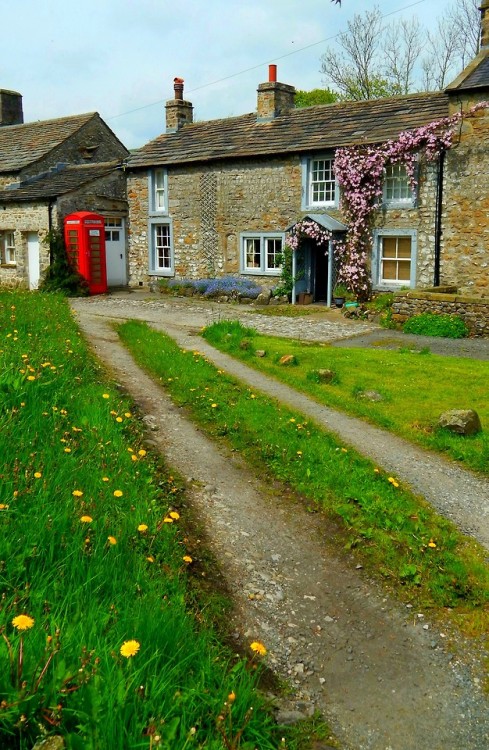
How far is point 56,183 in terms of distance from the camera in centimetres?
2967

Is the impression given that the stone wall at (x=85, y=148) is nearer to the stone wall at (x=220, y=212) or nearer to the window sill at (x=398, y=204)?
the stone wall at (x=220, y=212)

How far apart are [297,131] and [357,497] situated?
2196 cm

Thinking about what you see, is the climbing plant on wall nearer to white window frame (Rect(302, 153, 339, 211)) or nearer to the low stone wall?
white window frame (Rect(302, 153, 339, 211))

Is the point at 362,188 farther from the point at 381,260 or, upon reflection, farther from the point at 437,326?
the point at 437,326

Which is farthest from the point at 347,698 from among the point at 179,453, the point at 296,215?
the point at 296,215

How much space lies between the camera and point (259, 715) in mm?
3533

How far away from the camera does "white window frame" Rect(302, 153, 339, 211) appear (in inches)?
963

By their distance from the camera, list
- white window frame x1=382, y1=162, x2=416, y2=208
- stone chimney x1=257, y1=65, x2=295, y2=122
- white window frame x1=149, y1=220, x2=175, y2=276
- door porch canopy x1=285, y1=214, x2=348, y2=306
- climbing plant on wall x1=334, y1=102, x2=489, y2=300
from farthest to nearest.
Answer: white window frame x1=149, y1=220, x2=175, y2=276, stone chimney x1=257, y1=65, x2=295, y2=122, door porch canopy x1=285, y1=214, x2=348, y2=306, white window frame x1=382, y1=162, x2=416, y2=208, climbing plant on wall x1=334, y1=102, x2=489, y2=300

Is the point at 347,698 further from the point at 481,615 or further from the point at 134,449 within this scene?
the point at 134,449

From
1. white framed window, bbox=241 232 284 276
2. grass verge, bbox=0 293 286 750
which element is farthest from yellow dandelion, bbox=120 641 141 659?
white framed window, bbox=241 232 284 276

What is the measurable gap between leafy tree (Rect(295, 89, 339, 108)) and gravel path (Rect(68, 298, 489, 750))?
46.1 metres

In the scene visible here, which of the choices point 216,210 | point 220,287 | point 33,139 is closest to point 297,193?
point 216,210

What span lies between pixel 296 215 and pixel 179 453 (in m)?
19.0

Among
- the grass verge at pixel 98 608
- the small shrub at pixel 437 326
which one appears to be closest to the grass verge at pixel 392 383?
the small shrub at pixel 437 326
